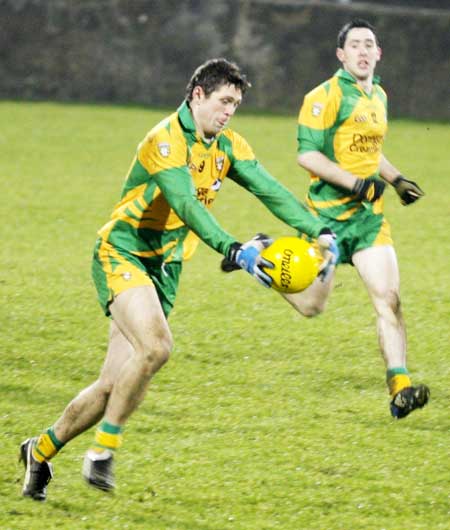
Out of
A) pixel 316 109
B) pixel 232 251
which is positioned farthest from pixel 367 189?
pixel 232 251

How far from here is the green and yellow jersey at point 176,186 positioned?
6422 mm

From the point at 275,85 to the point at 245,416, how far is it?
20.6 metres

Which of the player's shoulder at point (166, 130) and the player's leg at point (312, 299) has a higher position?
the player's shoulder at point (166, 130)

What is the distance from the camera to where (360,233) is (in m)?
8.45

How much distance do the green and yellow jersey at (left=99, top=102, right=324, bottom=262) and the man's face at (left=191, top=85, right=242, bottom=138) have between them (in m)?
0.06

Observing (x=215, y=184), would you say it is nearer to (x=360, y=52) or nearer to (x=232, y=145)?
(x=232, y=145)

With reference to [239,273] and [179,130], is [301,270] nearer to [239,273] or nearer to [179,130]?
[179,130]

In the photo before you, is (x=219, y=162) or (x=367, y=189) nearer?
(x=219, y=162)

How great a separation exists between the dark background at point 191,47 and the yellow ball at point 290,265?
21.6 metres

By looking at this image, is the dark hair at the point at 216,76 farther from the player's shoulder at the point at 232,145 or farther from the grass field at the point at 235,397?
the grass field at the point at 235,397

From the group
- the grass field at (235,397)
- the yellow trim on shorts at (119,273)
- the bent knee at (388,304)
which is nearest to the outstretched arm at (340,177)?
the bent knee at (388,304)

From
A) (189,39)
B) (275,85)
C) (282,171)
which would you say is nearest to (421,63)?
(275,85)

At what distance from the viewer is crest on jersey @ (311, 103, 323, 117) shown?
8547 mm

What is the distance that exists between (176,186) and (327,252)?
84 cm
